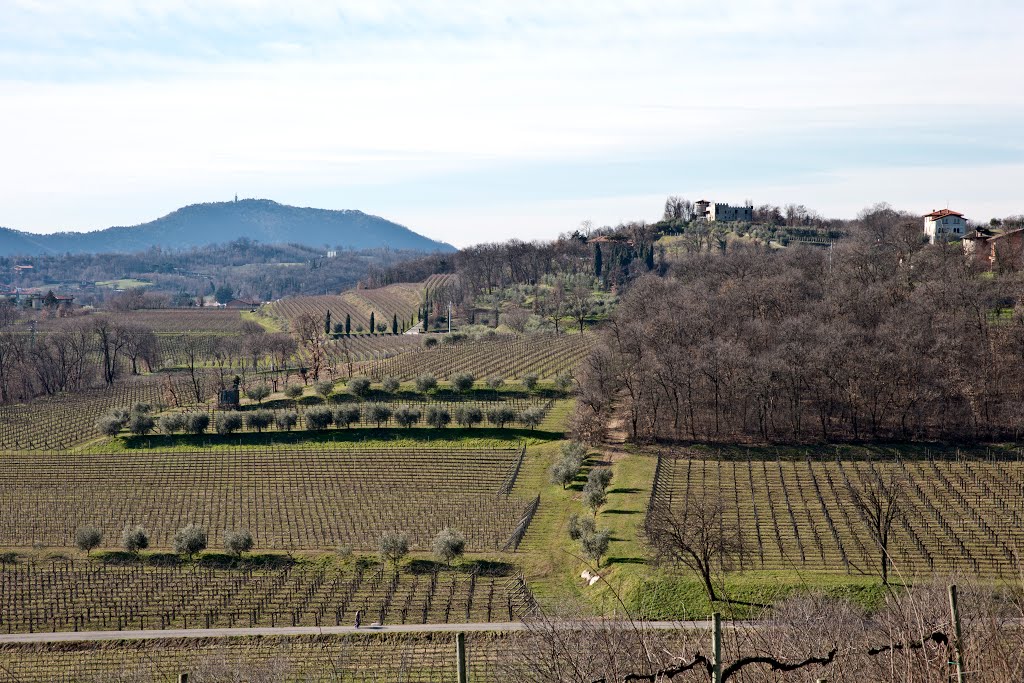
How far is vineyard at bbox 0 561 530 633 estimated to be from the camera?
38.8 metres

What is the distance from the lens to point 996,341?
67.8 meters

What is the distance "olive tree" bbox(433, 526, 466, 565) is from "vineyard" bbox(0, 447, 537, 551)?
7.52ft

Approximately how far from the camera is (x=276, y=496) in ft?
191

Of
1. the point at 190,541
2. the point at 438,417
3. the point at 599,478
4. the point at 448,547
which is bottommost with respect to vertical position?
the point at 190,541

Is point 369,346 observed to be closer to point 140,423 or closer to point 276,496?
point 140,423

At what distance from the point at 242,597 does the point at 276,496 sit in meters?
17.1

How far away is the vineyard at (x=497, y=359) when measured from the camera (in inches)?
3366

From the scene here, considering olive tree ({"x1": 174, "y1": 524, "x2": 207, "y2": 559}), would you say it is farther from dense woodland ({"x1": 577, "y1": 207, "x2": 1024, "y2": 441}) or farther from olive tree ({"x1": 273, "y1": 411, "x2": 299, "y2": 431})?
dense woodland ({"x1": 577, "y1": 207, "x2": 1024, "y2": 441})

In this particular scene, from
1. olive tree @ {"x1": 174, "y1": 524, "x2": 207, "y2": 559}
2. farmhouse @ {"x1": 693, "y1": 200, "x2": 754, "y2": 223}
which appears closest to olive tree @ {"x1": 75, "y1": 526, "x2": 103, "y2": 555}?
olive tree @ {"x1": 174, "y1": 524, "x2": 207, "y2": 559}

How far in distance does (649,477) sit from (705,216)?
132658 mm

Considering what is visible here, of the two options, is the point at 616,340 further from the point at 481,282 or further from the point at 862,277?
the point at 481,282

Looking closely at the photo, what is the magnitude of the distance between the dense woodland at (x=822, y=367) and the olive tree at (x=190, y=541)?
27.1 meters

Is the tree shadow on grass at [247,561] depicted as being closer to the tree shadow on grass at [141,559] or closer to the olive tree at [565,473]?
the tree shadow on grass at [141,559]

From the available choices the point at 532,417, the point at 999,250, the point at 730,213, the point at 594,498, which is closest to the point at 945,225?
the point at 999,250
